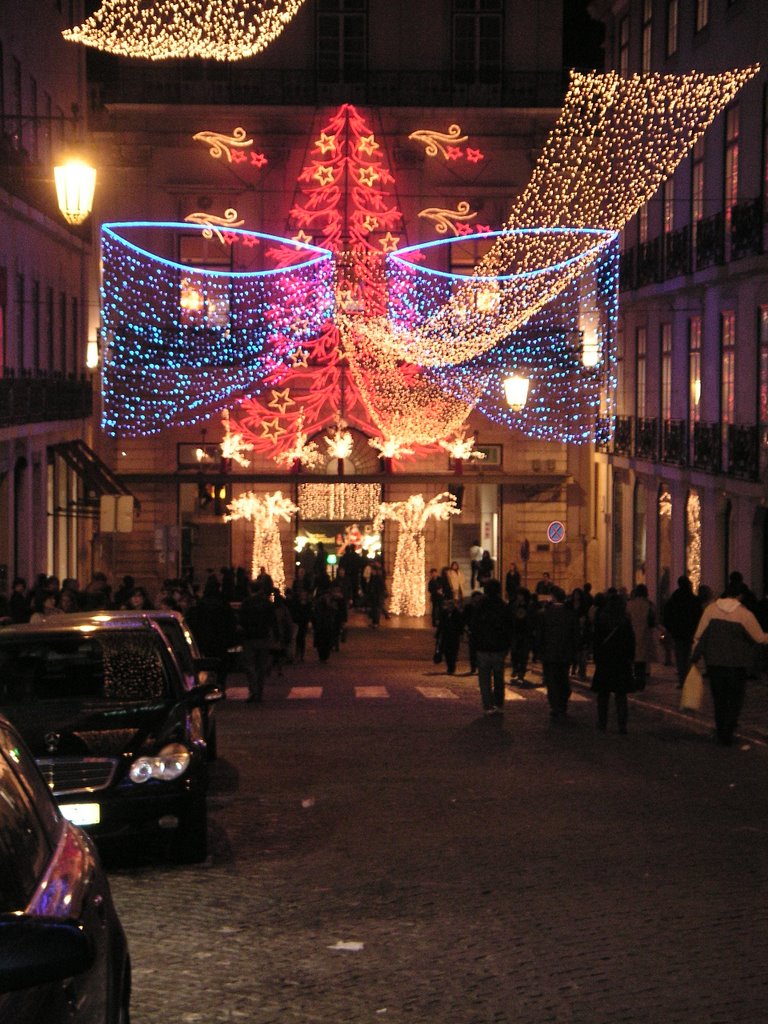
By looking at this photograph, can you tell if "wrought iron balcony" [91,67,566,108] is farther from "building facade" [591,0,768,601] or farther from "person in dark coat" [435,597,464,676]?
"person in dark coat" [435,597,464,676]

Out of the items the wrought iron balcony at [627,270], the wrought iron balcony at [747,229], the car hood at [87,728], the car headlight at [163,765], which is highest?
the wrought iron balcony at [627,270]

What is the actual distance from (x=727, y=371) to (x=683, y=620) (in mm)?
9355

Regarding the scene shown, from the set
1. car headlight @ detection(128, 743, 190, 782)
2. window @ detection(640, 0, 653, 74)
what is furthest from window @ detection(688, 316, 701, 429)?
car headlight @ detection(128, 743, 190, 782)

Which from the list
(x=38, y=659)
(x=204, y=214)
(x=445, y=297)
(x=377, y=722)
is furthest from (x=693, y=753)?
(x=204, y=214)

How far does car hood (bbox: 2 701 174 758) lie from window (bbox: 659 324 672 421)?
1077 inches

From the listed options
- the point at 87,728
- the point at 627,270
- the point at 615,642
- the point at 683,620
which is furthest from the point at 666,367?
the point at 87,728

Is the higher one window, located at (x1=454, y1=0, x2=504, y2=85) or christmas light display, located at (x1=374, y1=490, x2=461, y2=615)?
window, located at (x1=454, y1=0, x2=504, y2=85)

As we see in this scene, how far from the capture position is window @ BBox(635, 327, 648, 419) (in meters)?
40.4

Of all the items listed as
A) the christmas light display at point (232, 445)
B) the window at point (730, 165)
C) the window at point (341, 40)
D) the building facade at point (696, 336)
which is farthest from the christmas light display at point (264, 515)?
the window at point (730, 165)

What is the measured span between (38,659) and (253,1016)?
4729 mm

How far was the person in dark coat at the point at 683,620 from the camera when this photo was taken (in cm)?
2531

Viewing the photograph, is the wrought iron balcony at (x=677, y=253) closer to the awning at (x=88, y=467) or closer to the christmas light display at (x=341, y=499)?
the awning at (x=88, y=467)

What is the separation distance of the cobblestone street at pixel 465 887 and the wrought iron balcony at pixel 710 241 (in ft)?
52.6

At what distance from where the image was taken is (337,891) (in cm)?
1048
